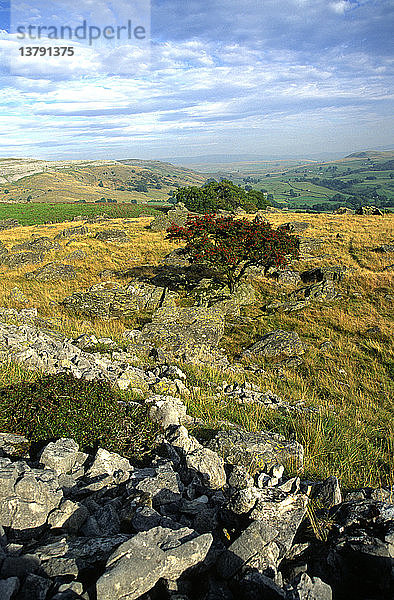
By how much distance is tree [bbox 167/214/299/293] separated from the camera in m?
20.9

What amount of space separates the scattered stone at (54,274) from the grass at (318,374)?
0.79 meters

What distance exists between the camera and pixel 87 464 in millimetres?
6164

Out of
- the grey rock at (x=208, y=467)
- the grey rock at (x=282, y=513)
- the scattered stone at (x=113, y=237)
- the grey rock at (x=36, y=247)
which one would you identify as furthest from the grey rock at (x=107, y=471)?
the scattered stone at (x=113, y=237)

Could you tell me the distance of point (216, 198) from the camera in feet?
232

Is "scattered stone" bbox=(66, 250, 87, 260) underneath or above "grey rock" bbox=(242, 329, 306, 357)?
above

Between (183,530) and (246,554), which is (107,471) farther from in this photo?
(246,554)

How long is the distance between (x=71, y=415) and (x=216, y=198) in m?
67.6

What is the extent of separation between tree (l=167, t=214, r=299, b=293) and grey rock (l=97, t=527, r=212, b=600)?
17689 millimetres

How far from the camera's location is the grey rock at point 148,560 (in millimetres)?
3359

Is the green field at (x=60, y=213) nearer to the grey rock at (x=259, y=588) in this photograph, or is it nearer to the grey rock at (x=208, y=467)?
the grey rock at (x=208, y=467)

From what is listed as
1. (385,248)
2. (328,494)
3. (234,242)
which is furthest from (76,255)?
(328,494)

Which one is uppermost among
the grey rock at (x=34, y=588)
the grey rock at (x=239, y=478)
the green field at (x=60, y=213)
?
A: the green field at (x=60, y=213)

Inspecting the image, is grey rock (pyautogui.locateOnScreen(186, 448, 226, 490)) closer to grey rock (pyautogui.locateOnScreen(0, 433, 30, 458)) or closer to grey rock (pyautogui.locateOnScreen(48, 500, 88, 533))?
grey rock (pyautogui.locateOnScreen(48, 500, 88, 533))

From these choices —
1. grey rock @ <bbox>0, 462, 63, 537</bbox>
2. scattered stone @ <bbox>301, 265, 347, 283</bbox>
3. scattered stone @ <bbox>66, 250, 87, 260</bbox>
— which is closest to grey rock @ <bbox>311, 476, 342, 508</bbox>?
grey rock @ <bbox>0, 462, 63, 537</bbox>
